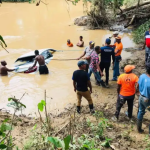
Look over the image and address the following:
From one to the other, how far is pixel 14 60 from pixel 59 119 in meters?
5.91

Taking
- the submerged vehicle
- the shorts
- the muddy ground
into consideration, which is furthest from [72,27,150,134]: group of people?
the submerged vehicle

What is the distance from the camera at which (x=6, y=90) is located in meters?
7.16

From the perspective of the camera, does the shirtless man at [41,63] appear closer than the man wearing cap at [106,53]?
No

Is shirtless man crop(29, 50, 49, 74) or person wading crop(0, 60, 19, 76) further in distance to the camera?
person wading crop(0, 60, 19, 76)

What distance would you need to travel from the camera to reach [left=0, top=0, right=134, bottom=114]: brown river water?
21.6 feet

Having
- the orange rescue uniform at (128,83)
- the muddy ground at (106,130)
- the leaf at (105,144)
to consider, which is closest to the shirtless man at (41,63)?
the muddy ground at (106,130)

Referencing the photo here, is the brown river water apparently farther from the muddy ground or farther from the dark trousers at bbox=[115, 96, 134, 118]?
the dark trousers at bbox=[115, 96, 134, 118]

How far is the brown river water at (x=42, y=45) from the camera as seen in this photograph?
21.6 ft

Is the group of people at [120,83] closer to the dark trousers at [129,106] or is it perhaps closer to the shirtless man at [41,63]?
the dark trousers at [129,106]

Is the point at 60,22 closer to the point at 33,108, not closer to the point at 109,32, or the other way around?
the point at 109,32

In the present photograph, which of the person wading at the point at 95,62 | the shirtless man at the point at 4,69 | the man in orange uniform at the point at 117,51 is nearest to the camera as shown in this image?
the person wading at the point at 95,62

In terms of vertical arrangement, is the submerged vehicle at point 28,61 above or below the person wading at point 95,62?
below

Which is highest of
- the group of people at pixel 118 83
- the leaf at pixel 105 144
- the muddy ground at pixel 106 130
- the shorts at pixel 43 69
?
the group of people at pixel 118 83

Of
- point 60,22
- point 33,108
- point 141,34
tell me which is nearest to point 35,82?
point 33,108
